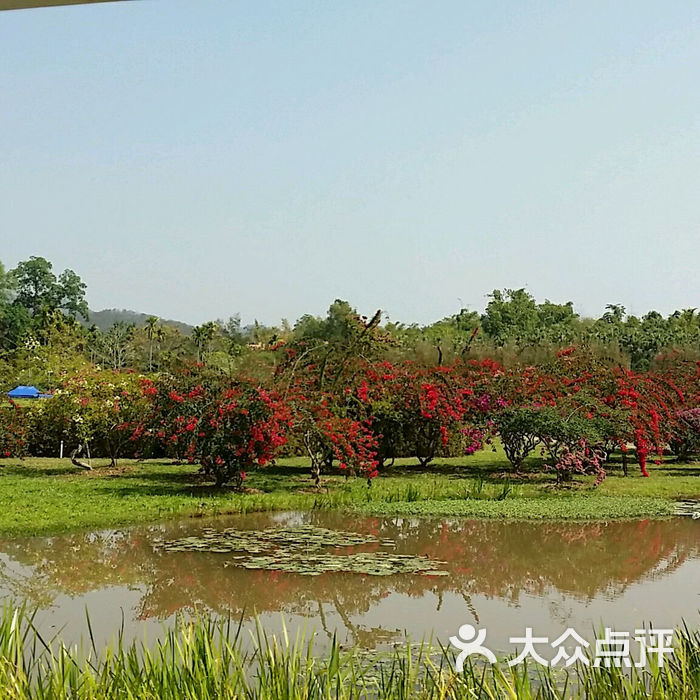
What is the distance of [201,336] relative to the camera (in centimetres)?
4384

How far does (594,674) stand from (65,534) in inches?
298

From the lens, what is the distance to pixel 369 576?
809 centimetres

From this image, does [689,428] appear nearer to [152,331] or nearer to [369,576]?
[369,576]

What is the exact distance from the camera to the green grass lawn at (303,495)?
11.1 metres

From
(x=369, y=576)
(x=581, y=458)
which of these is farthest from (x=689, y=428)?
(x=369, y=576)

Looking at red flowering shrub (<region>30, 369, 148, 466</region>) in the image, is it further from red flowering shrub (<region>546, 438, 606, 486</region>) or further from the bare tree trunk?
red flowering shrub (<region>546, 438, 606, 486</region>)

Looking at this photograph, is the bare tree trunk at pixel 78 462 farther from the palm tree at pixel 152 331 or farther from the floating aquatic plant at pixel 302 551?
the palm tree at pixel 152 331

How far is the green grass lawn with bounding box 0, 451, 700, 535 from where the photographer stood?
11148mm

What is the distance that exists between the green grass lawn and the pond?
550mm

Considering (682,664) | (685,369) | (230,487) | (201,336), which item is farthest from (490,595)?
(201,336)

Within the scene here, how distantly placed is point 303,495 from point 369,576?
4741 millimetres

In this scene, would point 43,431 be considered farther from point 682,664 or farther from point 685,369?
point 682,664

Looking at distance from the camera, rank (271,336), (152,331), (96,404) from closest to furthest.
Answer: (96,404), (271,336), (152,331)

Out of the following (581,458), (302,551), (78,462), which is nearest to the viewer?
(302,551)
